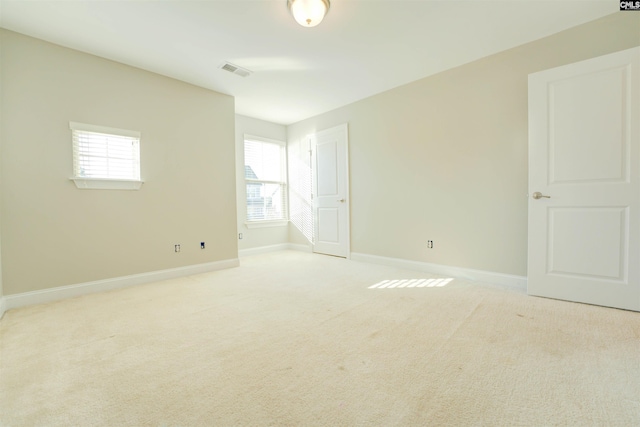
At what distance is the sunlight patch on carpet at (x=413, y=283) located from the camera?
2938 millimetres

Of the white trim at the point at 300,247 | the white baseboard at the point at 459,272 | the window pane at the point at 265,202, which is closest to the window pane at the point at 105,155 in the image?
the window pane at the point at 265,202

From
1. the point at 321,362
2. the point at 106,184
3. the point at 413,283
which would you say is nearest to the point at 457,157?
the point at 413,283

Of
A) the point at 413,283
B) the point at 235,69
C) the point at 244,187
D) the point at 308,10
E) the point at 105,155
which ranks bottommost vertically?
the point at 413,283

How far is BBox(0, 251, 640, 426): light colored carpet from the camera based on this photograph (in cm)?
116

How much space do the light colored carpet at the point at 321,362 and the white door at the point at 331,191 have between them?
6.74ft

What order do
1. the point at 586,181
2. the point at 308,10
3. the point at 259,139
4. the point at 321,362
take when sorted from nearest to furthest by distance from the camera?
the point at 321,362
the point at 308,10
the point at 586,181
the point at 259,139

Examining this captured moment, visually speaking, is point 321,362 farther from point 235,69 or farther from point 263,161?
point 263,161

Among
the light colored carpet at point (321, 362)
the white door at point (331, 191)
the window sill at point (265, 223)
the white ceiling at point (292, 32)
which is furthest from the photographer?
the window sill at point (265, 223)

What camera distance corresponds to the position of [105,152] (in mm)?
2959

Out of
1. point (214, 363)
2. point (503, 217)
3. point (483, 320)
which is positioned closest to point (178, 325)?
point (214, 363)

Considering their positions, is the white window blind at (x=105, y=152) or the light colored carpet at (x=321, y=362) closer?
the light colored carpet at (x=321, y=362)

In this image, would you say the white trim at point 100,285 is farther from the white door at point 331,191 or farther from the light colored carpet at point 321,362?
the white door at point 331,191

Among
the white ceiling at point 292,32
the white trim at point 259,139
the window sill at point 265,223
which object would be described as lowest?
the window sill at point 265,223

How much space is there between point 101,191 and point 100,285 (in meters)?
1.03
